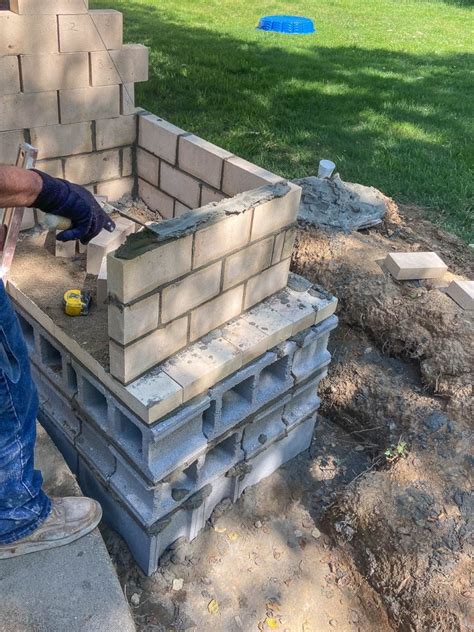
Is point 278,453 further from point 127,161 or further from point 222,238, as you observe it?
point 127,161

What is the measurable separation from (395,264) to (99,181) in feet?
7.04

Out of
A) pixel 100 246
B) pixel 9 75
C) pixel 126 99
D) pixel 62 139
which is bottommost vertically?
pixel 100 246

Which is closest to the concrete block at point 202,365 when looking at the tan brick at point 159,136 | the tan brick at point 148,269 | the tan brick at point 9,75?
the tan brick at point 148,269

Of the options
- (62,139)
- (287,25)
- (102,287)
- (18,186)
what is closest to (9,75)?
(62,139)

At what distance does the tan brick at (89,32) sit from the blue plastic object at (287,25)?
9654 millimetres

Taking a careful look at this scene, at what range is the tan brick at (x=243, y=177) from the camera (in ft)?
10.5

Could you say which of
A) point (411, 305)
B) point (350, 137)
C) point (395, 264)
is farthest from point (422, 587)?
point (350, 137)

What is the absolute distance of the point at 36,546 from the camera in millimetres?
2574

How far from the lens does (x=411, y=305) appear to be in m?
4.07

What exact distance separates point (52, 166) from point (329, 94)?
576 cm

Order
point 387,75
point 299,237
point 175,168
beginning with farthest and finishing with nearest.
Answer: point 387,75 < point 299,237 < point 175,168

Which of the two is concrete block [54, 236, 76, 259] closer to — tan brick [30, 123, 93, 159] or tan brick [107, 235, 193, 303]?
tan brick [30, 123, 93, 159]

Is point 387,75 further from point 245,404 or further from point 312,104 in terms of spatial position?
point 245,404

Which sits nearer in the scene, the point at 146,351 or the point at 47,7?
the point at 146,351
